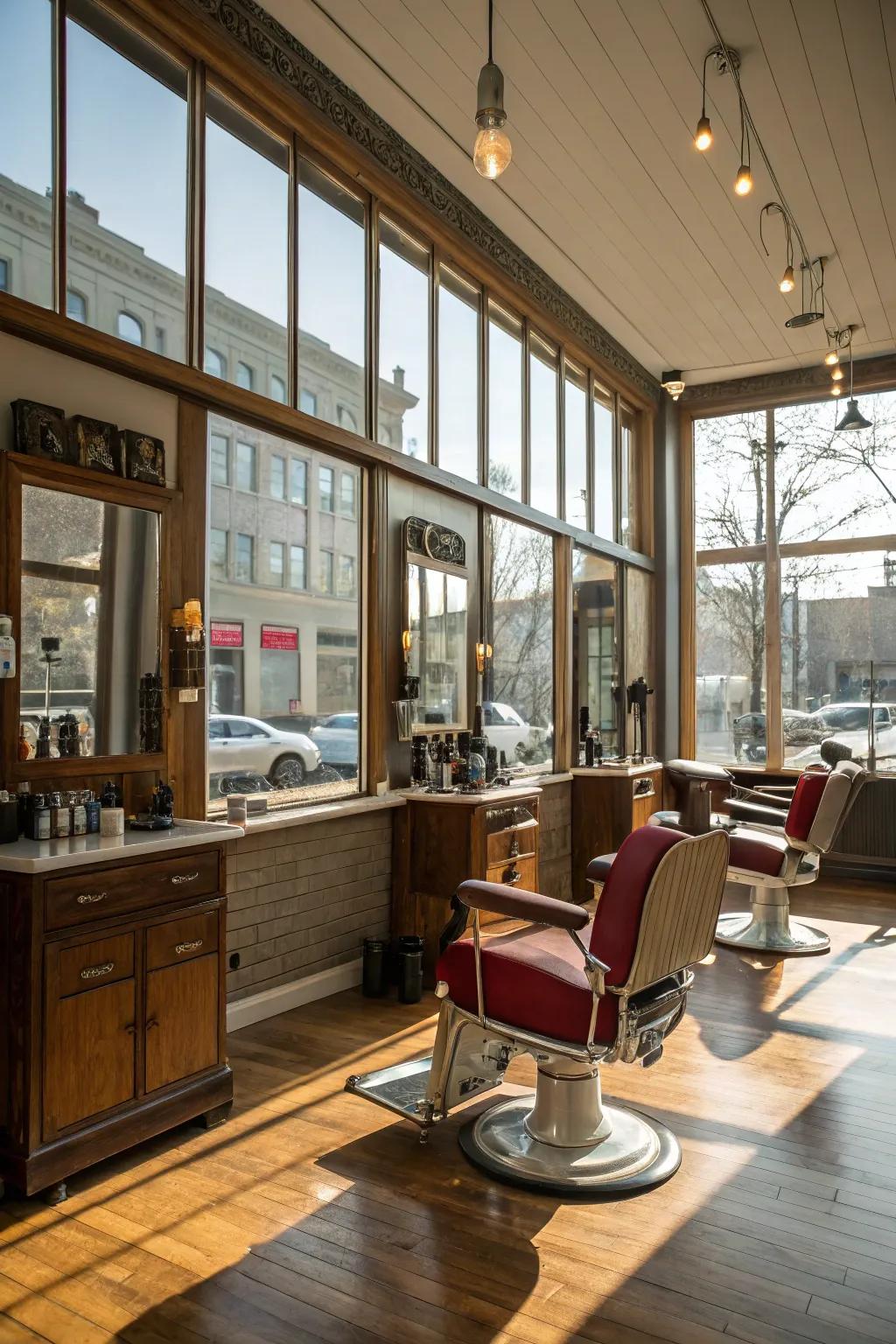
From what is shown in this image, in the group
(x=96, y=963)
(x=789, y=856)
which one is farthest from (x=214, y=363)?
(x=789, y=856)

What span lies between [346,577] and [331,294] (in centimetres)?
135

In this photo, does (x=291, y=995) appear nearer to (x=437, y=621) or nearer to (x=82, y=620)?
(x=82, y=620)

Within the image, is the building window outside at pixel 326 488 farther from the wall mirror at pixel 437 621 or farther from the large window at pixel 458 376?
the large window at pixel 458 376

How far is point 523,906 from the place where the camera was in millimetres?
2689

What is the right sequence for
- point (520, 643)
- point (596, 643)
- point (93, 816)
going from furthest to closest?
1. point (596, 643)
2. point (520, 643)
3. point (93, 816)

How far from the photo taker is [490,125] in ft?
9.53

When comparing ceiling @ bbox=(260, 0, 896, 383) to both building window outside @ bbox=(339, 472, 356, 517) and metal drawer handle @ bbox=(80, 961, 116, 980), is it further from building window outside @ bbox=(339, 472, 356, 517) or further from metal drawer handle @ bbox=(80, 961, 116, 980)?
metal drawer handle @ bbox=(80, 961, 116, 980)

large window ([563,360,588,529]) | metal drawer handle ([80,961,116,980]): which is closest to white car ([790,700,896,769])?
large window ([563,360,588,529])

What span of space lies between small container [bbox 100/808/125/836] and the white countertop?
0.05ft

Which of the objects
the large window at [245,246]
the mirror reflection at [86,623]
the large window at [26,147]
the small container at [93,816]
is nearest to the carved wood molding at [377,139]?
the large window at [245,246]

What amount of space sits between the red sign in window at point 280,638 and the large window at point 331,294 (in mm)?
1051

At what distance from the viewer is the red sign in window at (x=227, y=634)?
12.5 ft

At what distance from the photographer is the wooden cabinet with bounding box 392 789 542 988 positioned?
453 cm

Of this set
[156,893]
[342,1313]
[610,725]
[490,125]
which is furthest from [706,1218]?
[610,725]
